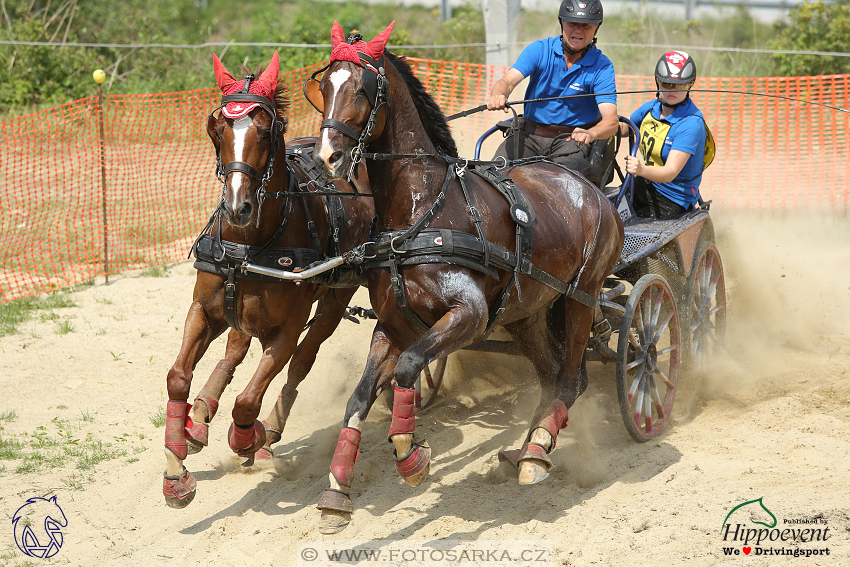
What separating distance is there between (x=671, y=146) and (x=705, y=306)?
Result: 1.29 m

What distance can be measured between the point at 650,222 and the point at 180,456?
3.65 metres

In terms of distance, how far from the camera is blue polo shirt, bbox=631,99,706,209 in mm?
5531

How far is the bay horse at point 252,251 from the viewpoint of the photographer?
378 centimetres

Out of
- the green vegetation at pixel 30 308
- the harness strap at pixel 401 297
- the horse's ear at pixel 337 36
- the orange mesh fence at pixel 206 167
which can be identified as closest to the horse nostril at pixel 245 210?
the harness strap at pixel 401 297

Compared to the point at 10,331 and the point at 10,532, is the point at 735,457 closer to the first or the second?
the point at 10,532

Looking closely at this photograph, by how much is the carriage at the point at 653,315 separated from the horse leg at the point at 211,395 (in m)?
1.33

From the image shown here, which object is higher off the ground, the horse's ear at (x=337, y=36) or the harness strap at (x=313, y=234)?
the horse's ear at (x=337, y=36)

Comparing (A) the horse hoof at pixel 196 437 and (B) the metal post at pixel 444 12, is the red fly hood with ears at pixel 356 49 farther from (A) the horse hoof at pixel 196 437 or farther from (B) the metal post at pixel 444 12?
(B) the metal post at pixel 444 12

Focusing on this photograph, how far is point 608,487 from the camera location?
438 cm

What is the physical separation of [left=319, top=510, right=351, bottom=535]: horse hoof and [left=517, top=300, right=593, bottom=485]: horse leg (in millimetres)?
1023

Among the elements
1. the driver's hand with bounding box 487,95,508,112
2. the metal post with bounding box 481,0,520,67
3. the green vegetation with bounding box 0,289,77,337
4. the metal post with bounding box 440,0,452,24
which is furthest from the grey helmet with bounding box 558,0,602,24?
the metal post with bounding box 440,0,452,24

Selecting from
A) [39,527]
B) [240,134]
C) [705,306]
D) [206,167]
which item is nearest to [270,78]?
[240,134]

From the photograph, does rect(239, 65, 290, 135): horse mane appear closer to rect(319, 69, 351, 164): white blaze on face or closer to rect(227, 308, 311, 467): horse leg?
rect(319, 69, 351, 164): white blaze on face

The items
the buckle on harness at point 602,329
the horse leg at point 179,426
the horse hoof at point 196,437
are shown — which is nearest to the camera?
the horse leg at point 179,426
